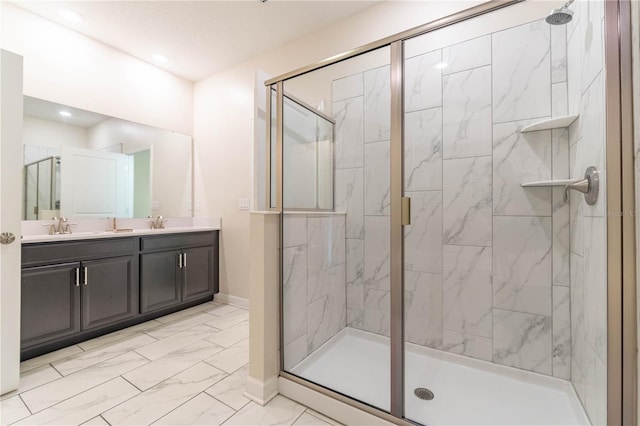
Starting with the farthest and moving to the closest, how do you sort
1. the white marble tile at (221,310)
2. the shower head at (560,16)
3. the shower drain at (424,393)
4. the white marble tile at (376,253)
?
the white marble tile at (221,310) < the white marble tile at (376,253) < the shower drain at (424,393) < the shower head at (560,16)

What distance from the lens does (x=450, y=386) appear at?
168 cm

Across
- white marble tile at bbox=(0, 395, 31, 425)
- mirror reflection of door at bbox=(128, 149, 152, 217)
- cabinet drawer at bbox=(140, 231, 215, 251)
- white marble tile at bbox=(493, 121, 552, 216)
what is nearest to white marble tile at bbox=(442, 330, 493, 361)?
white marble tile at bbox=(493, 121, 552, 216)

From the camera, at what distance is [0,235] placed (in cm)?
155

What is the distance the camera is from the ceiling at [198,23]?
7.41 ft

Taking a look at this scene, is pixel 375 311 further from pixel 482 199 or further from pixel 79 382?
pixel 79 382

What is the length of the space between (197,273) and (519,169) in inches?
119

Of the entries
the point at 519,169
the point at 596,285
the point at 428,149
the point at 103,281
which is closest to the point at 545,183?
the point at 519,169

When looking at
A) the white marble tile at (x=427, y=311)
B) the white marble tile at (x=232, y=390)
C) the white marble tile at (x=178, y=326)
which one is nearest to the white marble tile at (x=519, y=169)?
the white marble tile at (x=427, y=311)

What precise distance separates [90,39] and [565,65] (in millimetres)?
3809

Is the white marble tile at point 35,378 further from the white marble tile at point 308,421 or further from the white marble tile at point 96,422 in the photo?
the white marble tile at point 308,421

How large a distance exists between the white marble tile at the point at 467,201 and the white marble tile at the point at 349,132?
0.67 meters

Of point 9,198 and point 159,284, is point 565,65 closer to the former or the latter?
Answer: point 9,198

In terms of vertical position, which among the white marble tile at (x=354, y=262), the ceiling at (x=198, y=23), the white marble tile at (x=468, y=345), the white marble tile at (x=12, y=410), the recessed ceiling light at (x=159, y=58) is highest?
the ceiling at (x=198, y=23)

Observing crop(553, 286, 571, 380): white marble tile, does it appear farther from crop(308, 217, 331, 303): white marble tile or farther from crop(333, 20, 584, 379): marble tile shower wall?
crop(308, 217, 331, 303): white marble tile
